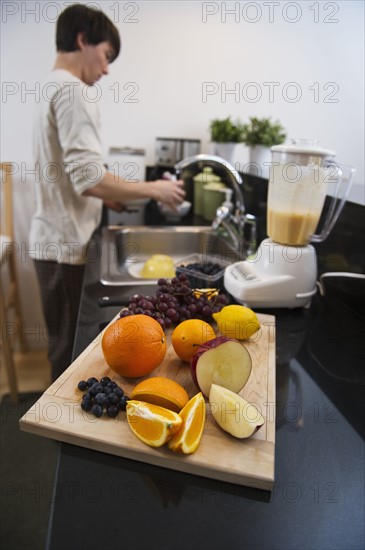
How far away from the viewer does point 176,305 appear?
73 cm

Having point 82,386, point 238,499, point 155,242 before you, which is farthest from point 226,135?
point 238,499

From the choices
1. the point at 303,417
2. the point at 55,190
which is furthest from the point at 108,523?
the point at 55,190

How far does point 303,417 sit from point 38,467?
1.24 meters

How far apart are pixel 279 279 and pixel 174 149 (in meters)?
1.23

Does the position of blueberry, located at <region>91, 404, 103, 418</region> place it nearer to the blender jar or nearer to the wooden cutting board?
the wooden cutting board

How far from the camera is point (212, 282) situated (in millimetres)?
917

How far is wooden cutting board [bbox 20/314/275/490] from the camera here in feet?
1.29

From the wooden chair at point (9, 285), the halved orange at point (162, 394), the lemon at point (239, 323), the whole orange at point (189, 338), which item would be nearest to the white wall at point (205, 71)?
the wooden chair at point (9, 285)

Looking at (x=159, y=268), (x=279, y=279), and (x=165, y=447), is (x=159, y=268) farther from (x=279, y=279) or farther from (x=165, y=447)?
(x=165, y=447)

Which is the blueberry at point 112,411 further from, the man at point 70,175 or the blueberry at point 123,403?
the man at point 70,175

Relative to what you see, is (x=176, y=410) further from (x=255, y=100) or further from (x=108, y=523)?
(x=255, y=100)

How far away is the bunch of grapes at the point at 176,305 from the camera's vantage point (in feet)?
2.29

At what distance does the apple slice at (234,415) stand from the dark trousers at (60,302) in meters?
0.98

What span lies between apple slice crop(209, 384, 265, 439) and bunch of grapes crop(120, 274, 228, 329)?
256 millimetres
